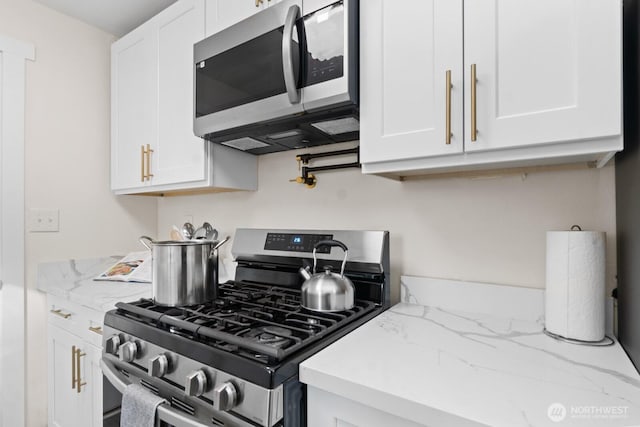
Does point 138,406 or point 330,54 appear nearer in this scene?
point 138,406

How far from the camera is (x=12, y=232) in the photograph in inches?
66.1

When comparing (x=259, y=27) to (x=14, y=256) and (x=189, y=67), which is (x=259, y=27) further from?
(x=14, y=256)

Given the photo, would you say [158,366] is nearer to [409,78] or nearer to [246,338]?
[246,338]

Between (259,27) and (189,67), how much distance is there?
52 cm

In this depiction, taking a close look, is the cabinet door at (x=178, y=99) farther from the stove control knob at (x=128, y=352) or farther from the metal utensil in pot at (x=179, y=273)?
the stove control knob at (x=128, y=352)

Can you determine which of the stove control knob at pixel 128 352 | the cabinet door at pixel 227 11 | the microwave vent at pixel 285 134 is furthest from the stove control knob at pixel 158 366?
the cabinet door at pixel 227 11

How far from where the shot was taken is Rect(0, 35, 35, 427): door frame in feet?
5.43

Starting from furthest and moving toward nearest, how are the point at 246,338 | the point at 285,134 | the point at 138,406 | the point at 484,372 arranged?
the point at 285,134
the point at 138,406
the point at 246,338
the point at 484,372

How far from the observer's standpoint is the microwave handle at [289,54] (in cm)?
106

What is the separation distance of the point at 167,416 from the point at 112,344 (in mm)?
388

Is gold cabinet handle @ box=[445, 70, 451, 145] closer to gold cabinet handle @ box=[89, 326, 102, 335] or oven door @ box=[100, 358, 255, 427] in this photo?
oven door @ box=[100, 358, 255, 427]

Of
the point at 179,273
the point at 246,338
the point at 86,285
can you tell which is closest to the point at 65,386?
the point at 86,285

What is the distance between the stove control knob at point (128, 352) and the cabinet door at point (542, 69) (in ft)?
3.86

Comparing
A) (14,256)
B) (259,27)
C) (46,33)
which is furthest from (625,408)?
(46,33)
